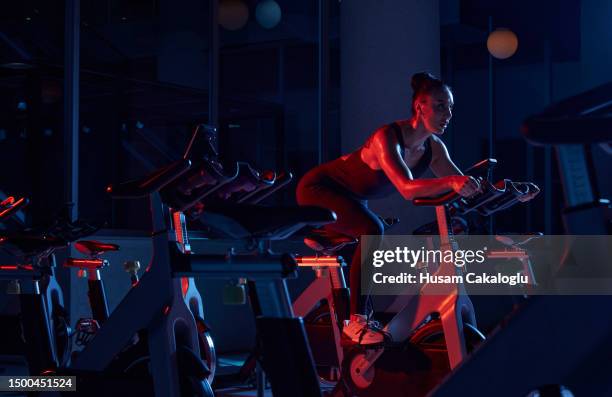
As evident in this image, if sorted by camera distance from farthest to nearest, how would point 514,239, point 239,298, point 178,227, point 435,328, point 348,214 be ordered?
point 514,239, point 348,214, point 435,328, point 178,227, point 239,298

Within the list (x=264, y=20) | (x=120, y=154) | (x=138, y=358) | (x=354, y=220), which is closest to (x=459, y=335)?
(x=354, y=220)

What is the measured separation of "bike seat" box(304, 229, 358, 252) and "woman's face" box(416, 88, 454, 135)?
61 cm

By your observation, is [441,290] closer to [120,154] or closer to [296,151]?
[120,154]

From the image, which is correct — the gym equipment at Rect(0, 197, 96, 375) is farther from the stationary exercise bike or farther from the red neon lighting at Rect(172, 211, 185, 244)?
the red neon lighting at Rect(172, 211, 185, 244)

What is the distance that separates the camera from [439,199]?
10.8 ft

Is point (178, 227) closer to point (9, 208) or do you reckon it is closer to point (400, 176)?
point (9, 208)

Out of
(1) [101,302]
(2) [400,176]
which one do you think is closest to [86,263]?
(1) [101,302]

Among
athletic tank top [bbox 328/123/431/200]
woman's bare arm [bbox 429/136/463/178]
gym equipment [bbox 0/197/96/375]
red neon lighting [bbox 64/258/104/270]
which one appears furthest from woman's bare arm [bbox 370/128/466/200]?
red neon lighting [bbox 64/258/104/270]

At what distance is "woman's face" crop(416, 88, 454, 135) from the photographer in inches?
145

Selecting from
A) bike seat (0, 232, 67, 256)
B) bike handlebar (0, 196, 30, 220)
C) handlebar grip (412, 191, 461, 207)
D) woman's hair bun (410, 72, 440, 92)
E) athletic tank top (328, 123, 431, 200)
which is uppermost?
woman's hair bun (410, 72, 440, 92)

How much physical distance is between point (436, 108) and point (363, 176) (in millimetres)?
488

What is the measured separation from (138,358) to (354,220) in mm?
1293

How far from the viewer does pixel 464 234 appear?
146 inches

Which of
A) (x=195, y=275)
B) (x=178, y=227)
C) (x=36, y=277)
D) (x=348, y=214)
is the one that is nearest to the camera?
(x=195, y=275)
